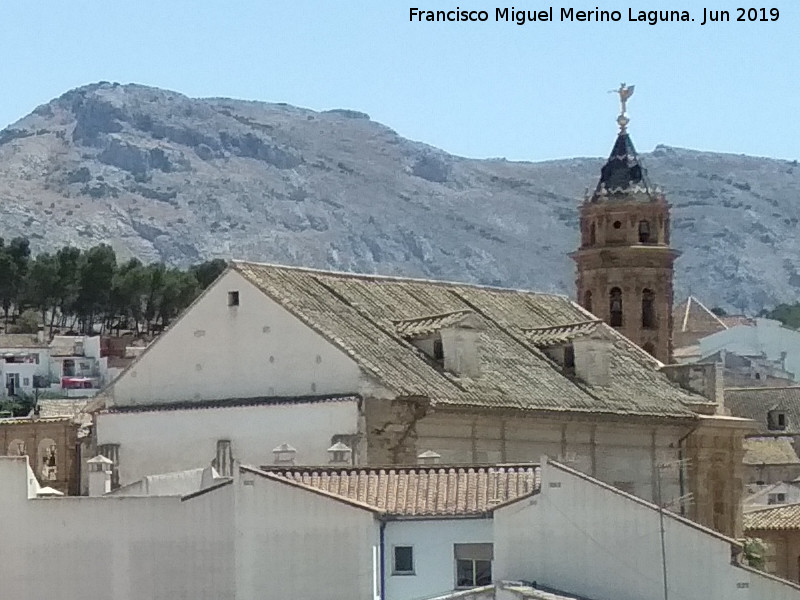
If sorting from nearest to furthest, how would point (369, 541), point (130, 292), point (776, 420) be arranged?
point (369, 541)
point (776, 420)
point (130, 292)

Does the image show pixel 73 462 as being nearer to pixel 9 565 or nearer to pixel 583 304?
pixel 9 565

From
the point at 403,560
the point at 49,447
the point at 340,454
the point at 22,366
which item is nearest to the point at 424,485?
the point at 403,560

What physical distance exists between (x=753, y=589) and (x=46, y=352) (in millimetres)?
117372

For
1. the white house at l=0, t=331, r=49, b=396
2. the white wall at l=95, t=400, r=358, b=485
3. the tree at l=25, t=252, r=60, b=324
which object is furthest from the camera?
the tree at l=25, t=252, r=60, b=324

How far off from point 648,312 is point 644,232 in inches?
101

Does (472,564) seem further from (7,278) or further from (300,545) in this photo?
(7,278)

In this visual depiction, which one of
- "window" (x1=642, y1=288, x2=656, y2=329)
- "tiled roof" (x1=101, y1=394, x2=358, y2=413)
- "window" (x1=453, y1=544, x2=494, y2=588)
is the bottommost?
"window" (x1=453, y1=544, x2=494, y2=588)

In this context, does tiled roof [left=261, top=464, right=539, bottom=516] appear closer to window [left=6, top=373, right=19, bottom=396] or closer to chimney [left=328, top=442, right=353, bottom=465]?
chimney [left=328, top=442, right=353, bottom=465]

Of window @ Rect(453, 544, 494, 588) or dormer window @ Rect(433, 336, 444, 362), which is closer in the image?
window @ Rect(453, 544, 494, 588)

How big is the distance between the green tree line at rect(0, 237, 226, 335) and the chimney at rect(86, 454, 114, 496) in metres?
104

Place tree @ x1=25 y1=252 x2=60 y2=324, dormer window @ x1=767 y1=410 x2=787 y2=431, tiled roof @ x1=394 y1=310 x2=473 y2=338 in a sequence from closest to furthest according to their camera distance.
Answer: tiled roof @ x1=394 y1=310 x2=473 y2=338 → dormer window @ x1=767 y1=410 x2=787 y2=431 → tree @ x1=25 y1=252 x2=60 y2=324

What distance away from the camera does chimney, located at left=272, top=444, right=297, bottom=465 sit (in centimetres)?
4675

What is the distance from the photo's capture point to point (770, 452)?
110 metres


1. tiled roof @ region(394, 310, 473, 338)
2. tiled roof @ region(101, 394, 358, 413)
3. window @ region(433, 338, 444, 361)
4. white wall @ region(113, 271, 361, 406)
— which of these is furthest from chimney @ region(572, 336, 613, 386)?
tiled roof @ region(101, 394, 358, 413)
